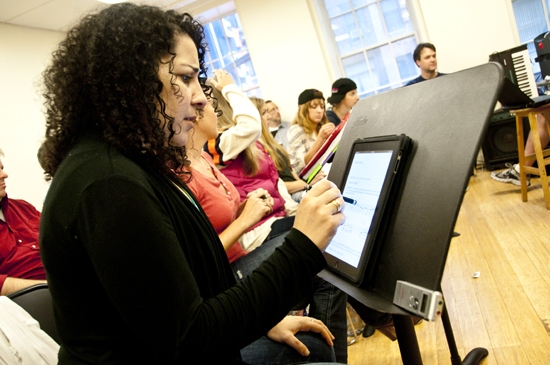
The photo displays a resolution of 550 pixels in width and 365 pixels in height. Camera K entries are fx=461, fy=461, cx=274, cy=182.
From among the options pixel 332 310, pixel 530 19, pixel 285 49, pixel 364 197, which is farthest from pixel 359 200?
pixel 530 19

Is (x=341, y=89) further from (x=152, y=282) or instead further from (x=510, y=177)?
(x=152, y=282)

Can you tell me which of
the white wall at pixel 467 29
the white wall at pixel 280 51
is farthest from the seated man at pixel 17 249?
the white wall at pixel 467 29

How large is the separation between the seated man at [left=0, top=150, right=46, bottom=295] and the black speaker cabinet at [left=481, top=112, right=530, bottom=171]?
4.30m

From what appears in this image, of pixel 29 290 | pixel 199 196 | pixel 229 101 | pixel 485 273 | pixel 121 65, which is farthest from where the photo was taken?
pixel 485 273

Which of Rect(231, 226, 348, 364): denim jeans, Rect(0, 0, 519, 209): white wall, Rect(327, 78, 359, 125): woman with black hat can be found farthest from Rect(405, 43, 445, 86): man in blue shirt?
Rect(231, 226, 348, 364): denim jeans

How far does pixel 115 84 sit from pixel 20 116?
4686 mm

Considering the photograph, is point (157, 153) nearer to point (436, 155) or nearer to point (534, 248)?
point (436, 155)

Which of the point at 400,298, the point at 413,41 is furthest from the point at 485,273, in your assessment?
the point at 413,41

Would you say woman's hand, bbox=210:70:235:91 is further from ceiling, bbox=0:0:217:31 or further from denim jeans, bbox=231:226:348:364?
ceiling, bbox=0:0:217:31

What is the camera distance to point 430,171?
2.47 feet

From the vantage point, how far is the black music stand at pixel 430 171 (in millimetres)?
685

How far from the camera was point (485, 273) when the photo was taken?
2.32 m

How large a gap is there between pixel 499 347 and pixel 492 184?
2925mm

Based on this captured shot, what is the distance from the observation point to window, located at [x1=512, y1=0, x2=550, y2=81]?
5.19 metres
